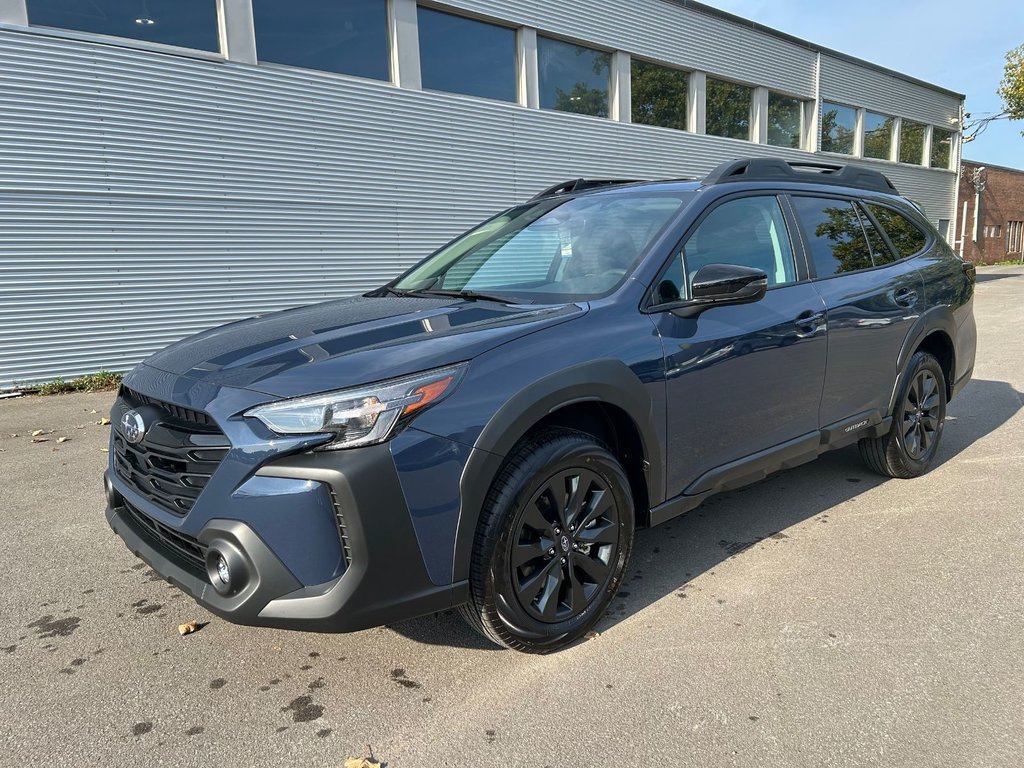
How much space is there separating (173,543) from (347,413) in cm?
84

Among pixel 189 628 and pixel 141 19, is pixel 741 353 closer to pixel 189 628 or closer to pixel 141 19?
pixel 189 628

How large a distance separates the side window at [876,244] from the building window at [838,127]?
60.2 feet

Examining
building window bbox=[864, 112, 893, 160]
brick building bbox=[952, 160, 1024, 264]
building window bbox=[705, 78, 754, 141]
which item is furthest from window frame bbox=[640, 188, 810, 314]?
brick building bbox=[952, 160, 1024, 264]

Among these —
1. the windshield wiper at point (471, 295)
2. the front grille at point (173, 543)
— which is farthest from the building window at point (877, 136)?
the front grille at point (173, 543)

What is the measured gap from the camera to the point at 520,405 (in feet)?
7.86

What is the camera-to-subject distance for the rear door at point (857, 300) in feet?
12.3

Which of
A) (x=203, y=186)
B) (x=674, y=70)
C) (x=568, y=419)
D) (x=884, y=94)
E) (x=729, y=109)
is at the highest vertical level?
(x=884, y=94)

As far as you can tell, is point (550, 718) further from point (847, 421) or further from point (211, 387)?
point (847, 421)

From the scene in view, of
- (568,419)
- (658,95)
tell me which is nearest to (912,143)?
(658,95)

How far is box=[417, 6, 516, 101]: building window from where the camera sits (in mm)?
11430

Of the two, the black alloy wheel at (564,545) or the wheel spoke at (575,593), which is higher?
the black alloy wheel at (564,545)

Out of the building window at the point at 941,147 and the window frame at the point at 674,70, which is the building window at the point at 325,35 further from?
the building window at the point at 941,147

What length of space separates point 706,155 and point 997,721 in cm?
1605

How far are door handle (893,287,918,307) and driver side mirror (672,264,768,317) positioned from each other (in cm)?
163
